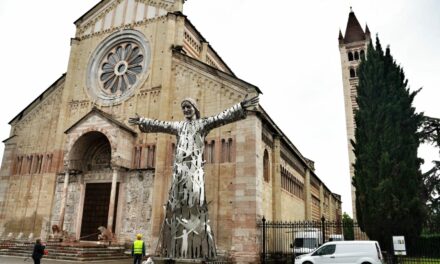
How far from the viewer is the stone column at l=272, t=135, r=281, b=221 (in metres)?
21.9

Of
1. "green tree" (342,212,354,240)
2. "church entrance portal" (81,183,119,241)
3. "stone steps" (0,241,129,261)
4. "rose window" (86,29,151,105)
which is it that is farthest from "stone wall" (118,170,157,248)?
"green tree" (342,212,354,240)

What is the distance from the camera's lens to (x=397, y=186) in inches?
636

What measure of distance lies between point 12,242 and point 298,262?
17.5 metres

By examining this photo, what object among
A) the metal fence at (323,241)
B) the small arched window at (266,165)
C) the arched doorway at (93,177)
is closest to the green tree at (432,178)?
the metal fence at (323,241)

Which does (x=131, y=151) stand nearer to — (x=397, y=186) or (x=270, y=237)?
(x=270, y=237)

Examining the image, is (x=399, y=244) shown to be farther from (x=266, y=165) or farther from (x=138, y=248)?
(x=138, y=248)

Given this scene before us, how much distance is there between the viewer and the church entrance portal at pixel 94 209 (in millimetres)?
20531

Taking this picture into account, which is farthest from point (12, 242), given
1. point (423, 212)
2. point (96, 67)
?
point (423, 212)

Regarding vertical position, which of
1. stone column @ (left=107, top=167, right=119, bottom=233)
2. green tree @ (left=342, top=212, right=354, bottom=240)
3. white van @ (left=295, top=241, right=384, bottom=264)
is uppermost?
stone column @ (left=107, top=167, right=119, bottom=233)

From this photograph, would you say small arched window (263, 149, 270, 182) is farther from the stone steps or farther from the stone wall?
the stone steps

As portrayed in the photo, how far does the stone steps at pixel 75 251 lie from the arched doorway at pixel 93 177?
1.84m

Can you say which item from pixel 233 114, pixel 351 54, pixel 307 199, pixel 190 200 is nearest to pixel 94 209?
pixel 190 200

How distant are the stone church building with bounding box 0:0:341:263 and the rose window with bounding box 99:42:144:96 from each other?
0.08m

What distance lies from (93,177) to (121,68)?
25.3ft
